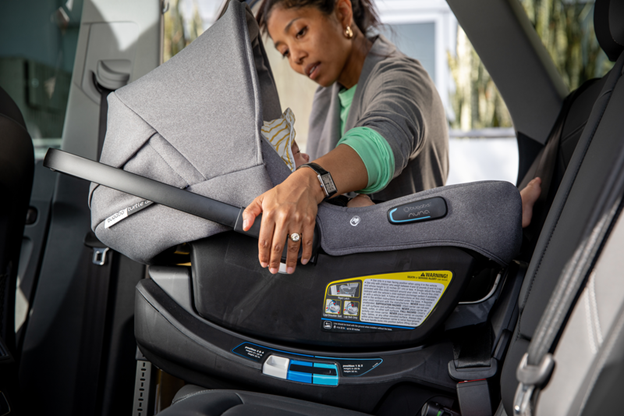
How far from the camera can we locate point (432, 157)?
4.17 feet

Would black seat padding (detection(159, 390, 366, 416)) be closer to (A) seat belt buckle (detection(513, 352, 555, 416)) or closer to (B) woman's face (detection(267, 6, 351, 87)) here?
(A) seat belt buckle (detection(513, 352, 555, 416))

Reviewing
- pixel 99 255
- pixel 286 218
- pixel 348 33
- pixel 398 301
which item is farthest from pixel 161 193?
pixel 348 33

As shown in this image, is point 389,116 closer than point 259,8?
Yes

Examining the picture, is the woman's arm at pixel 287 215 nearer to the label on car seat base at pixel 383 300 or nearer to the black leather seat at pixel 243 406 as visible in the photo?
the label on car seat base at pixel 383 300

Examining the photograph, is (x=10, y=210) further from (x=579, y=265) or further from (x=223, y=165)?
(x=579, y=265)

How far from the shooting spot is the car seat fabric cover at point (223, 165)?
76cm

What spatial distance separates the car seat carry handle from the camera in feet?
2.42

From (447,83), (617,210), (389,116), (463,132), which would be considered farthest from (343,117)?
(447,83)

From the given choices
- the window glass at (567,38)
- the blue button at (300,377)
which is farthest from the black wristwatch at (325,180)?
the window glass at (567,38)

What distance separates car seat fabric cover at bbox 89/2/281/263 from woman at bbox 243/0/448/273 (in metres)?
0.09

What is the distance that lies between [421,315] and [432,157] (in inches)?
23.5

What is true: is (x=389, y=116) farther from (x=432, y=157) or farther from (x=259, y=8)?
(x=259, y=8)

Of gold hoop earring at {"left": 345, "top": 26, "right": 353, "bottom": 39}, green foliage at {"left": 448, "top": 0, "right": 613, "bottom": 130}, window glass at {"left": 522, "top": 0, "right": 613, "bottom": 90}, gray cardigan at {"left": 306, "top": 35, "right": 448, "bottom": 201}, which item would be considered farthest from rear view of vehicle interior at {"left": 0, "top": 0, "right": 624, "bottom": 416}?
window glass at {"left": 522, "top": 0, "right": 613, "bottom": 90}

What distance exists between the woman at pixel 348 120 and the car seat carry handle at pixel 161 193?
3cm
